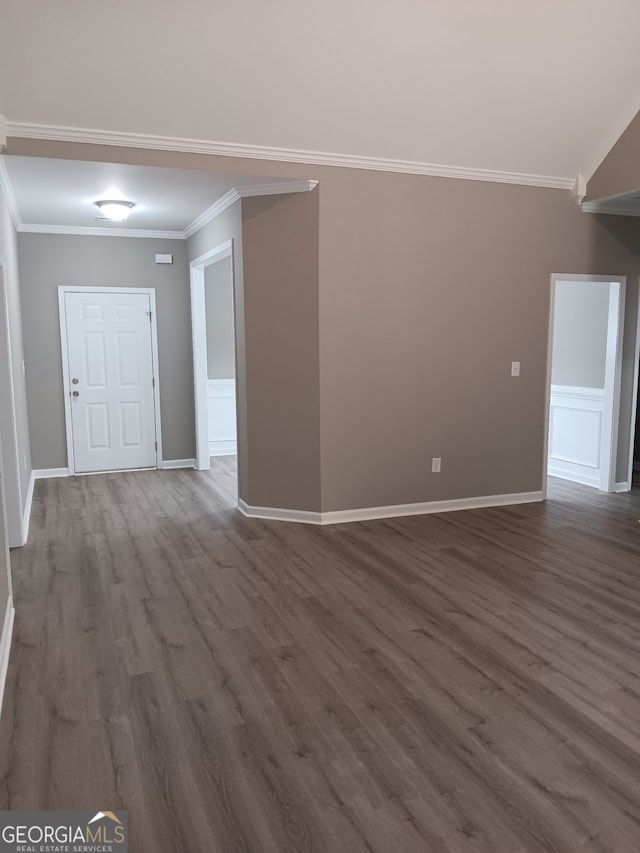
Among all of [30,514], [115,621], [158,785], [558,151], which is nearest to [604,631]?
[158,785]

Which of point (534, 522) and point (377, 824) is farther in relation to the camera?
point (534, 522)

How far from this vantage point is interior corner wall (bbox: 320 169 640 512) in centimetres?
486

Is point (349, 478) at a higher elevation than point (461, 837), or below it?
higher

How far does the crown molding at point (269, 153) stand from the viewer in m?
3.94

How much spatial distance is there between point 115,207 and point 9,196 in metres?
0.80

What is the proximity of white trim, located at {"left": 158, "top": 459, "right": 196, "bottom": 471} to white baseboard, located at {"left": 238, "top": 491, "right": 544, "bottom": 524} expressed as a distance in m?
2.02

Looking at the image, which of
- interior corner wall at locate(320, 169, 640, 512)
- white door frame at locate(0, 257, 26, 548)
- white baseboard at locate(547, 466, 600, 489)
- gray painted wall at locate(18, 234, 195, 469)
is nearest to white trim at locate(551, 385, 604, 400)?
white baseboard at locate(547, 466, 600, 489)

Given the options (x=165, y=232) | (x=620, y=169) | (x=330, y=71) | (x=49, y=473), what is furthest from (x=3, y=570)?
(x=620, y=169)

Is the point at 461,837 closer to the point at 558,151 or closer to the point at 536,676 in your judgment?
the point at 536,676

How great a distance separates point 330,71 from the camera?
394 centimetres

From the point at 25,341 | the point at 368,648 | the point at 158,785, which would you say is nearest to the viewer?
the point at 158,785

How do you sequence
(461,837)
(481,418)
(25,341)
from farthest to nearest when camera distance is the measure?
(25,341) < (481,418) < (461,837)

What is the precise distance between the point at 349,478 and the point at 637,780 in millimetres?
3118

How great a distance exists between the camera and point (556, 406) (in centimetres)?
673
